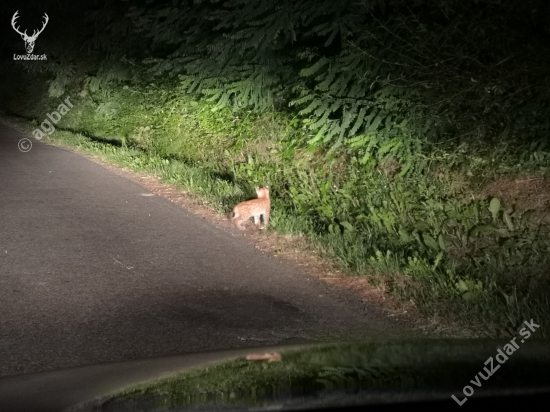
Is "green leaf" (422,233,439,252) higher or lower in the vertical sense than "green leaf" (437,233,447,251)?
lower

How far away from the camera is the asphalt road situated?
623 cm

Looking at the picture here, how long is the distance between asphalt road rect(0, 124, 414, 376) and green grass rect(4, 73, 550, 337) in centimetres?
68

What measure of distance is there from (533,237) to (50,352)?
519 centimetres

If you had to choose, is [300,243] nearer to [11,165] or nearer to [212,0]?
[212,0]

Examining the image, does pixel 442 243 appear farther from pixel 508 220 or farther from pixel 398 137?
pixel 398 137

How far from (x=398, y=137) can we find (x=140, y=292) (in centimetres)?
476

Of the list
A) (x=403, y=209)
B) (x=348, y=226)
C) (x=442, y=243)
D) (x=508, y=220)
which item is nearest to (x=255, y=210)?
(x=348, y=226)

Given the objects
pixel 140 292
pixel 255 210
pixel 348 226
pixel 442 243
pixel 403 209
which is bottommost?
pixel 140 292

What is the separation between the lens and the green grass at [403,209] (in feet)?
23.8

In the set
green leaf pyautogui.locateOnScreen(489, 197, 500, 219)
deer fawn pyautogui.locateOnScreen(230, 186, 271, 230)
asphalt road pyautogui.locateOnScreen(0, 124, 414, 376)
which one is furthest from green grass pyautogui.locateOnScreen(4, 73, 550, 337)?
asphalt road pyautogui.locateOnScreen(0, 124, 414, 376)

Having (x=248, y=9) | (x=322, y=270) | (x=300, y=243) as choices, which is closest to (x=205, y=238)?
(x=300, y=243)

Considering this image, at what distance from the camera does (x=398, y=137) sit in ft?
35.0

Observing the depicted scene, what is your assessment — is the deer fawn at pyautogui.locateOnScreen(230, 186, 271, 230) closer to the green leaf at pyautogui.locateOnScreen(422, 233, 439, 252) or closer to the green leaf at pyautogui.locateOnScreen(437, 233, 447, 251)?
the green leaf at pyautogui.locateOnScreen(422, 233, 439, 252)

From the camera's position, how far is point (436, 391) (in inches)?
119
